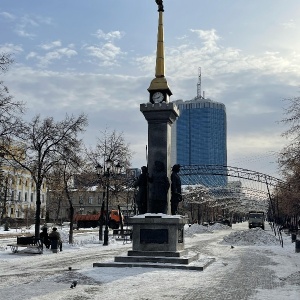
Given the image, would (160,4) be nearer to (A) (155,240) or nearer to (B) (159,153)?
(B) (159,153)

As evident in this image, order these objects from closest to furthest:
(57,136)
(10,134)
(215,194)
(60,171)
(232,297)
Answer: (232,297)
(10,134)
(57,136)
(60,171)
(215,194)

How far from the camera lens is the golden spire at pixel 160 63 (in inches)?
816

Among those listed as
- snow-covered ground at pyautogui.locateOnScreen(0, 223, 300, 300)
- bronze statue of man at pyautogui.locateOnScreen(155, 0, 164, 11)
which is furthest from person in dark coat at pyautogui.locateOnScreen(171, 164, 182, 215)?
bronze statue of man at pyautogui.locateOnScreen(155, 0, 164, 11)

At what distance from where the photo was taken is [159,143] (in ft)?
64.5

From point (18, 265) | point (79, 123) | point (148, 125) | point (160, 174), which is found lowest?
point (18, 265)

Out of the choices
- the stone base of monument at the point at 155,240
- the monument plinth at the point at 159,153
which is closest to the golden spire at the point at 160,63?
the monument plinth at the point at 159,153

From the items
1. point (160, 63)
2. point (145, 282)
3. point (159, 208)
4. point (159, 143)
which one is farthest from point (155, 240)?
point (160, 63)

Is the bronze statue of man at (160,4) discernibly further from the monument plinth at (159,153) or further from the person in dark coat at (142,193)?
the person in dark coat at (142,193)

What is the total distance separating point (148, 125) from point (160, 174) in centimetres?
235

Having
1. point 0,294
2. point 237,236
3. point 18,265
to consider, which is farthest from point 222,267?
point 237,236

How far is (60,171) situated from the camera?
32.4m

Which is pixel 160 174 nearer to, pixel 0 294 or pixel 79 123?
pixel 0 294

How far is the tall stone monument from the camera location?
1925cm

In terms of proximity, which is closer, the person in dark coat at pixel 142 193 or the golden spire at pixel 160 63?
the person in dark coat at pixel 142 193
